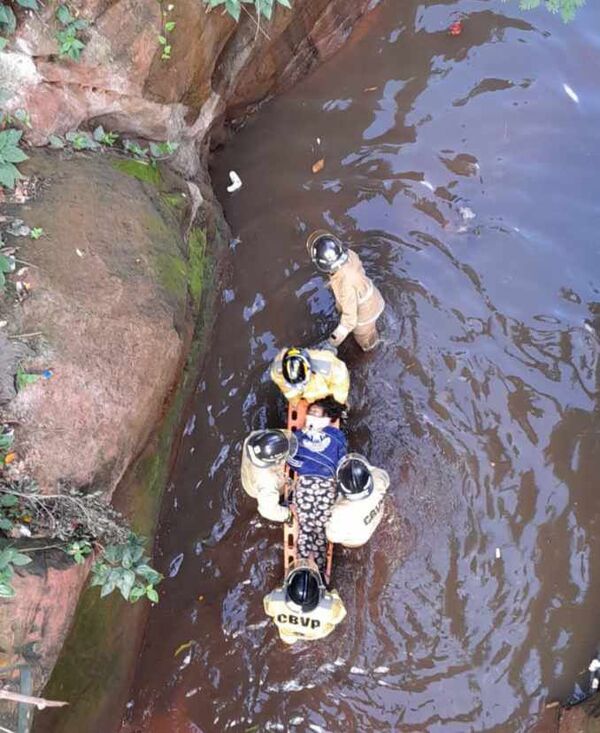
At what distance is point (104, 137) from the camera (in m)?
5.70

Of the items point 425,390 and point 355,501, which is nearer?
point 355,501

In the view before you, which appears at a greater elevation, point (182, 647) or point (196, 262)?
point (196, 262)

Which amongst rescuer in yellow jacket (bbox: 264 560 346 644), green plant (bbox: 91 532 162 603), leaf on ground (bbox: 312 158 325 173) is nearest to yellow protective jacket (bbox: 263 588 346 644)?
rescuer in yellow jacket (bbox: 264 560 346 644)

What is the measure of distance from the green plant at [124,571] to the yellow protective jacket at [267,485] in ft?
3.36

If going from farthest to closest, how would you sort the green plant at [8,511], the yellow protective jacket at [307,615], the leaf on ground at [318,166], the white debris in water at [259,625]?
the leaf on ground at [318,166] → the white debris in water at [259,625] → the yellow protective jacket at [307,615] → the green plant at [8,511]

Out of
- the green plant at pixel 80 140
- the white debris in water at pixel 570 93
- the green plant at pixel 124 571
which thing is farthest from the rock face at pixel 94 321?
the white debris in water at pixel 570 93

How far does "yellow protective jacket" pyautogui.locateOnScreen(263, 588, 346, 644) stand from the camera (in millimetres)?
5051

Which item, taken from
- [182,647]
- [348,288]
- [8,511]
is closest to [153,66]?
[348,288]

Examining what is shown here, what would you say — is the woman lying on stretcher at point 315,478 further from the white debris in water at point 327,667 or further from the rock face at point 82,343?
the rock face at point 82,343

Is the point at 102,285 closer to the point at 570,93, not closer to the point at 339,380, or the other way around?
the point at 339,380

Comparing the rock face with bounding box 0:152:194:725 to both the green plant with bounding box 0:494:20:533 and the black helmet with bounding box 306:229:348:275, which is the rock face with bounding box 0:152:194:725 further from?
the black helmet with bounding box 306:229:348:275

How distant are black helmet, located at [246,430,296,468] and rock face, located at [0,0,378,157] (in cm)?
286

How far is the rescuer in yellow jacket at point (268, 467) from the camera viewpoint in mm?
5133

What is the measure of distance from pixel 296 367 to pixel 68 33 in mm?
3026
